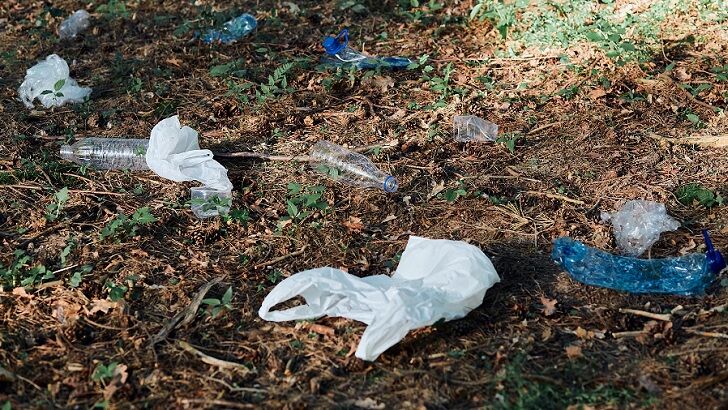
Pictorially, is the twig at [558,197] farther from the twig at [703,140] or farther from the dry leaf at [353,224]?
the dry leaf at [353,224]

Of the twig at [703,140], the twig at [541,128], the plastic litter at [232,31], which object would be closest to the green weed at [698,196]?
the twig at [703,140]

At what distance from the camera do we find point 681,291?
10.9 ft

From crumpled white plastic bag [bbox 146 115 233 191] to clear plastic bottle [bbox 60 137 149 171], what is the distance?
166 mm

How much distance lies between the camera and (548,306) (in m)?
3.25

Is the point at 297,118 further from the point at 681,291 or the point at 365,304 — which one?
the point at 681,291

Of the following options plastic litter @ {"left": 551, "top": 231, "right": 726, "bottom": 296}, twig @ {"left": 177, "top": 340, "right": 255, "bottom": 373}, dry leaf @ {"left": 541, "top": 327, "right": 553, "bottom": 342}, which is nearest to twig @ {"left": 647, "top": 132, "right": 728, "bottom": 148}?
plastic litter @ {"left": 551, "top": 231, "right": 726, "bottom": 296}

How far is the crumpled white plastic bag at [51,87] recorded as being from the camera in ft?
16.2

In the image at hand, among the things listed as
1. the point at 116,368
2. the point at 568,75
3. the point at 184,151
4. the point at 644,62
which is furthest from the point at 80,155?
the point at 644,62

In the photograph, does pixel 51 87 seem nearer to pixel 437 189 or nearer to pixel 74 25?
pixel 74 25

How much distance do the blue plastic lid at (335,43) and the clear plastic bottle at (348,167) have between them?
90cm

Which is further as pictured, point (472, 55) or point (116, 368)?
point (472, 55)

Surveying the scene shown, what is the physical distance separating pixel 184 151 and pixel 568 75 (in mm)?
2178

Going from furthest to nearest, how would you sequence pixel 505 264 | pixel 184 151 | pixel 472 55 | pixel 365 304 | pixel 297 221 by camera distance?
pixel 472 55 → pixel 184 151 → pixel 297 221 → pixel 505 264 → pixel 365 304

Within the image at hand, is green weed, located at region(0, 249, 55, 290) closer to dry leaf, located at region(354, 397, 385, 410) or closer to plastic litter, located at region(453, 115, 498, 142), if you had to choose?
dry leaf, located at region(354, 397, 385, 410)
